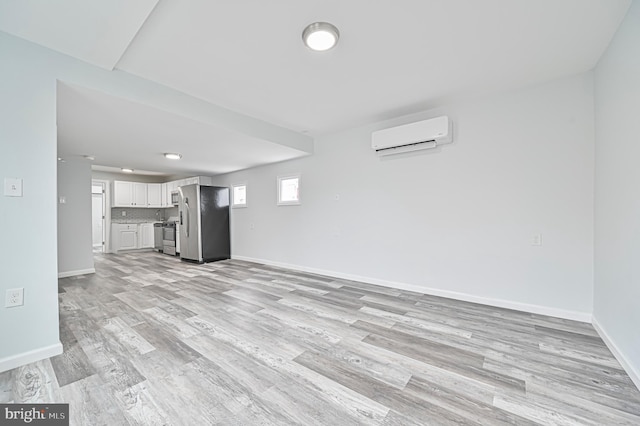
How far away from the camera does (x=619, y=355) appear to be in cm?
187

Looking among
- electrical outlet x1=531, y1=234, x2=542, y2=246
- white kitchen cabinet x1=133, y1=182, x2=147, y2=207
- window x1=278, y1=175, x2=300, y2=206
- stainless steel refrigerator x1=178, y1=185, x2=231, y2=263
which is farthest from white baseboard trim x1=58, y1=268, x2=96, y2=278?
electrical outlet x1=531, y1=234, x2=542, y2=246

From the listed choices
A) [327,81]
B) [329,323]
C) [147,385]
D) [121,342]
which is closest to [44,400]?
[147,385]

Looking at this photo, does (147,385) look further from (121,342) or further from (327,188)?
(327,188)

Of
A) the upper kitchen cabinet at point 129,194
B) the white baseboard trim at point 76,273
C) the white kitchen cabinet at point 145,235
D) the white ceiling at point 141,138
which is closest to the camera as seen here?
the white ceiling at point 141,138

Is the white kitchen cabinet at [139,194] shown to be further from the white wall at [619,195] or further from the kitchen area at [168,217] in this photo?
the white wall at [619,195]

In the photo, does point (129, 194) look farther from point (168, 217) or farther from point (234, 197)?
point (234, 197)

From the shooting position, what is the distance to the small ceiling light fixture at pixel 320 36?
1.86 meters

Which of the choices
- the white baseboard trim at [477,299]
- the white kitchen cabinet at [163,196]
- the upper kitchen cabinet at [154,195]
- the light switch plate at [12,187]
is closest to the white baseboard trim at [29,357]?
the light switch plate at [12,187]

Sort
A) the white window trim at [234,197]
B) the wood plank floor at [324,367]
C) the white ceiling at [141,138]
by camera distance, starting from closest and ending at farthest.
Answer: the wood plank floor at [324,367] → the white ceiling at [141,138] → the white window trim at [234,197]

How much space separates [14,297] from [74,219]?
12.4 ft

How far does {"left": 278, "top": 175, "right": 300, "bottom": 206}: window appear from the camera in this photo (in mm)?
5087

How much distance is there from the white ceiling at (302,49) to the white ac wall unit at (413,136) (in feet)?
0.87

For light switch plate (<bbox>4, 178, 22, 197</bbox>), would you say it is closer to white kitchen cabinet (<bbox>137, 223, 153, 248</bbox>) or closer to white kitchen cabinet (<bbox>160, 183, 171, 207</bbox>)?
white kitchen cabinet (<bbox>160, 183, 171, 207</bbox>)

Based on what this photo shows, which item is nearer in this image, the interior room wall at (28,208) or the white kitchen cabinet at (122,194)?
the interior room wall at (28,208)
